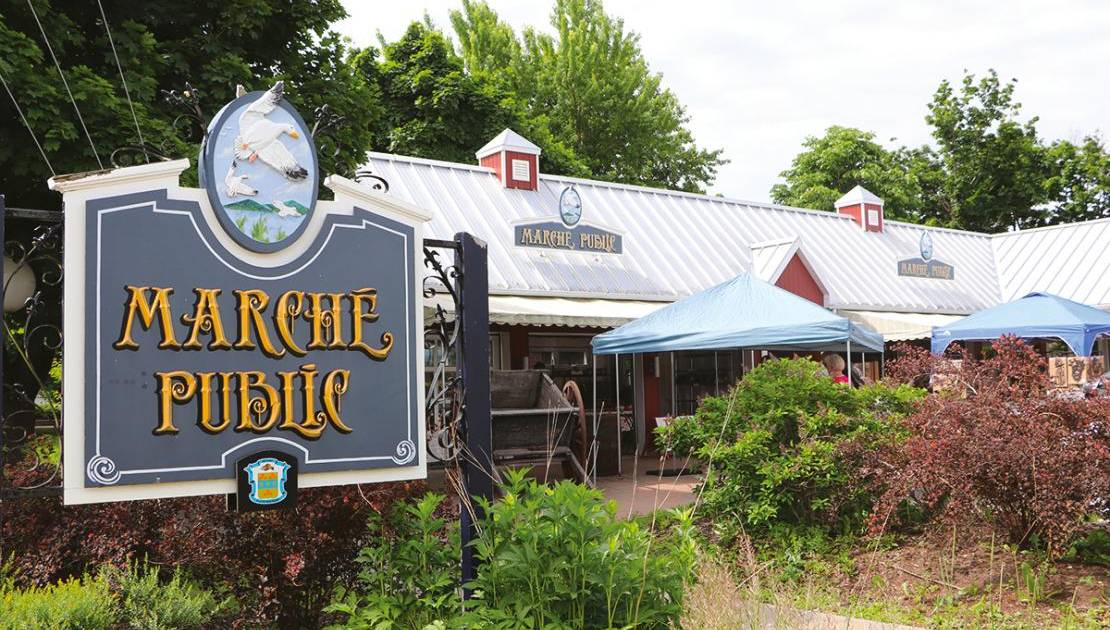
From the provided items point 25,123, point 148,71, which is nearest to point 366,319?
point 25,123

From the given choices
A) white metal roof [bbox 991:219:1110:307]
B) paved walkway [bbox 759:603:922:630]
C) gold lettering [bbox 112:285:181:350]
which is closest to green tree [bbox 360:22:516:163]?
white metal roof [bbox 991:219:1110:307]

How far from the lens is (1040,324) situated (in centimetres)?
1364

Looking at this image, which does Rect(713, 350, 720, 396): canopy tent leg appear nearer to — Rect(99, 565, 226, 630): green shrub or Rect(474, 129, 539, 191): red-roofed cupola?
Rect(474, 129, 539, 191): red-roofed cupola

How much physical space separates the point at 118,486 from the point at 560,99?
31078 mm

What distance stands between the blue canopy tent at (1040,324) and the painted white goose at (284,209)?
1047cm

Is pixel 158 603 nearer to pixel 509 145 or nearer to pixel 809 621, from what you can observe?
pixel 809 621

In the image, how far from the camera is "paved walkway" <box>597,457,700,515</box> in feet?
30.5

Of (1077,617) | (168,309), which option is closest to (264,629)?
(168,309)

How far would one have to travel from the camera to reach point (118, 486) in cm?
420

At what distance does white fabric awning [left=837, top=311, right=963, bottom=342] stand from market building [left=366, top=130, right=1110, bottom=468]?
1.3 inches

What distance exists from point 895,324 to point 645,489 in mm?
8050

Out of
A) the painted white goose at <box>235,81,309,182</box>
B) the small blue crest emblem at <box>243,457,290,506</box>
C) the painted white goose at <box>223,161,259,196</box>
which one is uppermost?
the painted white goose at <box>235,81,309,182</box>

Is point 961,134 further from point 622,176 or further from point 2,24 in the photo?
point 2,24

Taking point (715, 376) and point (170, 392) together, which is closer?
point (170, 392)
